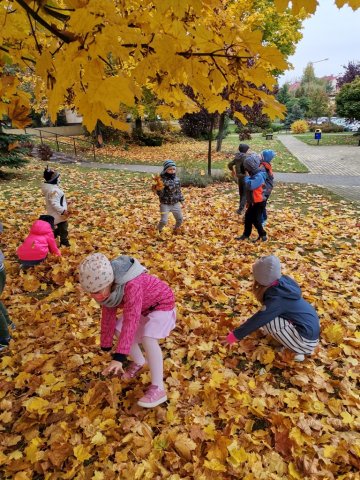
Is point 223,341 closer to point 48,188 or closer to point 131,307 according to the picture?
point 131,307

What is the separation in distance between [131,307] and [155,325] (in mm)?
278

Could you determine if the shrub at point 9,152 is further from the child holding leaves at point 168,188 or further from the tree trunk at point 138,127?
the tree trunk at point 138,127

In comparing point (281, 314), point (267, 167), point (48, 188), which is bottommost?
point (281, 314)

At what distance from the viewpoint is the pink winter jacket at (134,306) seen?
2.12m

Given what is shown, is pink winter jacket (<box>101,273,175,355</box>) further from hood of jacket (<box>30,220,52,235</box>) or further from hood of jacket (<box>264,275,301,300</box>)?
hood of jacket (<box>30,220,52,235</box>)

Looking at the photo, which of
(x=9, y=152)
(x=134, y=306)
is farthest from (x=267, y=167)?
(x=9, y=152)

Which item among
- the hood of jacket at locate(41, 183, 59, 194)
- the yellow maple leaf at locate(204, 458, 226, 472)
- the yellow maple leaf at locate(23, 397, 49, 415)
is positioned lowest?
the yellow maple leaf at locate(204, 458, 226, 472)

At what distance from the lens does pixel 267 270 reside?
101 inches

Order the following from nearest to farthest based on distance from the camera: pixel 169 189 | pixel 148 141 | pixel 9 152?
pixel 169 189
pixel 9 152
pixel 148 141

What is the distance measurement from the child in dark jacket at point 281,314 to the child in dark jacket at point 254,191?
8.59 ft

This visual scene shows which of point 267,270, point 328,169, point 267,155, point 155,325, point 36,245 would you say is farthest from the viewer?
point 328,169

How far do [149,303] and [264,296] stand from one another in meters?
0.98

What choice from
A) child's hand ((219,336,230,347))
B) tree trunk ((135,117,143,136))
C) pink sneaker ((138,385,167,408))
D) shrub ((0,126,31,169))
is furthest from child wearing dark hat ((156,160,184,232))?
tree trunk ((135,117,143,136))

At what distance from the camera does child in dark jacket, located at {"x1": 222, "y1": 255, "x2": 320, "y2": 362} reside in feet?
8.52
